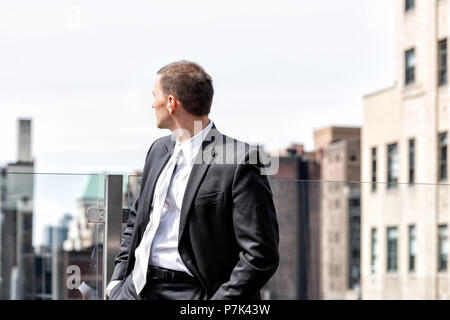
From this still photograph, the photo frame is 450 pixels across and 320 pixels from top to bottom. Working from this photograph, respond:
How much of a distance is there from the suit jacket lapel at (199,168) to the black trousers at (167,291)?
21 cm

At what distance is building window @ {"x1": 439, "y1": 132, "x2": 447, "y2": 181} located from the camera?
53909mm

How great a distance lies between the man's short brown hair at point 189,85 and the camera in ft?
18.2

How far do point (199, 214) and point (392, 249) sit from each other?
5358 cm

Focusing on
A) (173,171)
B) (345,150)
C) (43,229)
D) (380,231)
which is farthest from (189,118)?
(345,150)

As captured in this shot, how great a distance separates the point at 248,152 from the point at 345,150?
340 ft

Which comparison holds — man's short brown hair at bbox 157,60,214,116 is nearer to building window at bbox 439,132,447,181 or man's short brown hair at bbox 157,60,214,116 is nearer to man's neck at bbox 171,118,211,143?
man's neck at bbox 171,118,211,143

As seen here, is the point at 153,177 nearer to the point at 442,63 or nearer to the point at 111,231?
the point at 111,231

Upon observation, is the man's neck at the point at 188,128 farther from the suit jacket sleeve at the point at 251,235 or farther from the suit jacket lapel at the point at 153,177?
the suit jacket sleeve at the point at 251,235

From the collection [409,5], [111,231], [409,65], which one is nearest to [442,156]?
[409,65]

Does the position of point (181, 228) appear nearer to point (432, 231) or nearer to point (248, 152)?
point (248, 152)

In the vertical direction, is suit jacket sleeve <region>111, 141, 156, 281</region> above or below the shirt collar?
below

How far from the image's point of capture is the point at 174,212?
5598mm

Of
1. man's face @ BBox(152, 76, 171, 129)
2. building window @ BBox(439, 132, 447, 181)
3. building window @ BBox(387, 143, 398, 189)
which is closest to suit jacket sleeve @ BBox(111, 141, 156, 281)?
man's face @ BBox(152, 76, 171, 129)

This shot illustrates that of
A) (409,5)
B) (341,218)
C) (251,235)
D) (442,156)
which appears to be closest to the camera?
(251,235)
